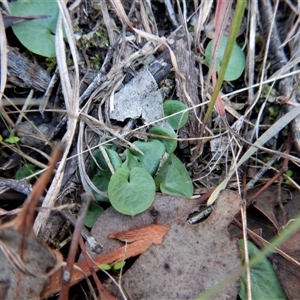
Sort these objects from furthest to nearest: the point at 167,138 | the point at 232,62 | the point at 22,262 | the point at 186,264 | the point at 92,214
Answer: the point at 232,62, the point at 167,138, the point at 92,214, the point at 186,264, the point at 22,262

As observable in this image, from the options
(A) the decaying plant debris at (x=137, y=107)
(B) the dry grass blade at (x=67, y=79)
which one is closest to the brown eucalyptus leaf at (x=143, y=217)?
(A) the decaying plant debris at (x=137, y=107)

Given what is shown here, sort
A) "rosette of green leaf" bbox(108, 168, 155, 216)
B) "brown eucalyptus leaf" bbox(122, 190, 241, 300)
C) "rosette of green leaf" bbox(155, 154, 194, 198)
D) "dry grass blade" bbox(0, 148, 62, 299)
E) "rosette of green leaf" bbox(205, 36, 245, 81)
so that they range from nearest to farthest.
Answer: "dry grass blade" bbox(0, 148, 62, 299), "brown eucalyptus leaf" bbox(122, 190, 241, 300), "rosette of green leaf" bbox(108, 168, 155, 216), "rosette of green leaf" bbox(155, 154, 194, 198), "rosette of green leaf" bbox(205, 36, 245, 81)

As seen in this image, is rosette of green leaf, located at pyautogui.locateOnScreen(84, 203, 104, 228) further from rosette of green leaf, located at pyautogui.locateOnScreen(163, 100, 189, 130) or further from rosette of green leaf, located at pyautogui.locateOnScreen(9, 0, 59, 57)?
rosette of green leaf, located at pyautogui.locateOnScreen(9, 0, 59, 57)

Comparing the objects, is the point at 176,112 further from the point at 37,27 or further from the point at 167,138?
the point at 37,27

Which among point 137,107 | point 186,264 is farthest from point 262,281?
point 137,107

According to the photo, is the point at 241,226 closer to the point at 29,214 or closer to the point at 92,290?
the point at 92,290

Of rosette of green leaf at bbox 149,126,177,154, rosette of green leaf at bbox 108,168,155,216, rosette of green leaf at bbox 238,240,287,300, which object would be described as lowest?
rosette of green leaf at bbox 238,240,287,300

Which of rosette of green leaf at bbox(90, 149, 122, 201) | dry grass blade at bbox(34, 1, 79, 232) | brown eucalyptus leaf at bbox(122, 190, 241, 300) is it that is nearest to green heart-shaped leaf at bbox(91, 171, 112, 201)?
rosette of green leaf at bbox(90, 149, 122, 201)

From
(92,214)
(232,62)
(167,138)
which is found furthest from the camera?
(232,62)
